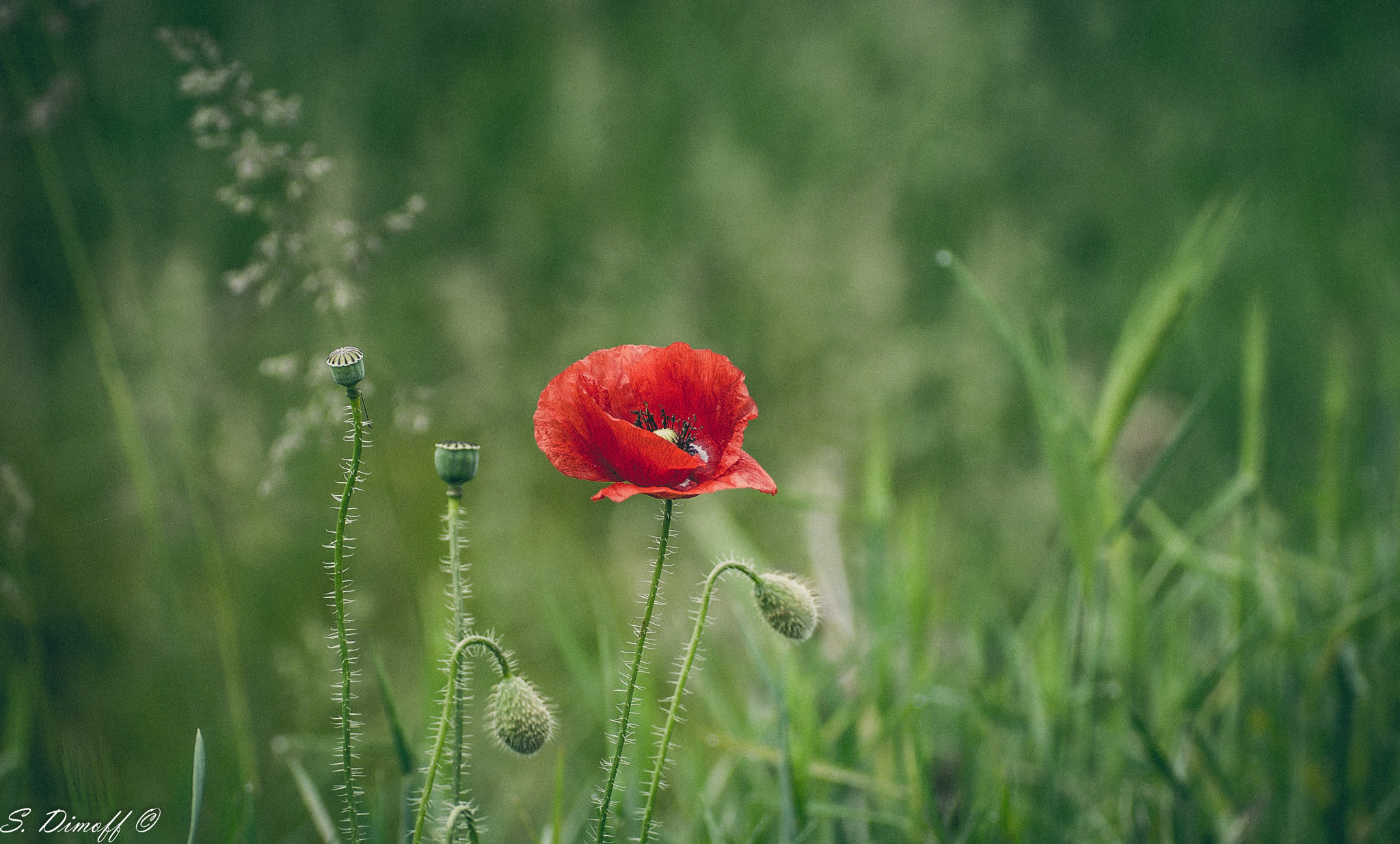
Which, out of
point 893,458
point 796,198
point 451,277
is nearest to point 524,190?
point 451,277

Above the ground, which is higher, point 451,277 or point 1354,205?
point 1354,205

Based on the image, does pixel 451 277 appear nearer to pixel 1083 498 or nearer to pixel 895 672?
pixel 895 672

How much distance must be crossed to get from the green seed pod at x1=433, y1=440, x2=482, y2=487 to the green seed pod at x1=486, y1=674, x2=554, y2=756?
13 cm

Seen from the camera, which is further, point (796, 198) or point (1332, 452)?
point (796, 198)

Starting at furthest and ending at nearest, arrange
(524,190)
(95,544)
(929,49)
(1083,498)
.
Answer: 1. (929,49)
2. (524,190)
3. (95,544)
4. (1083,498)

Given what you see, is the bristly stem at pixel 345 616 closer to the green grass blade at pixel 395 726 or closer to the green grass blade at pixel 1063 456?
the green grass blade at pixel 395 726

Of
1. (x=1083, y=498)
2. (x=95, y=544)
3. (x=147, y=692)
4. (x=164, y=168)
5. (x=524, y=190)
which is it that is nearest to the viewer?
(x=1083, y=498)

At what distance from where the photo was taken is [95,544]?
141 centimetres

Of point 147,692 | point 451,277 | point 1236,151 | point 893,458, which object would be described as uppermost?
point 1236,151

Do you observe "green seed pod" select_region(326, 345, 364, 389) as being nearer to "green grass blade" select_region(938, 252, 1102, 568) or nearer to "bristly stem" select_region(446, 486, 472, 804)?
"bristly stem" select_region(446, 486, 472, 804)

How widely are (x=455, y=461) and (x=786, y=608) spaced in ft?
0.76

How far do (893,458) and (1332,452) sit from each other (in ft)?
2.35

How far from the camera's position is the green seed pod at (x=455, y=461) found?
446 mm

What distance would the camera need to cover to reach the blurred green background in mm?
1036
